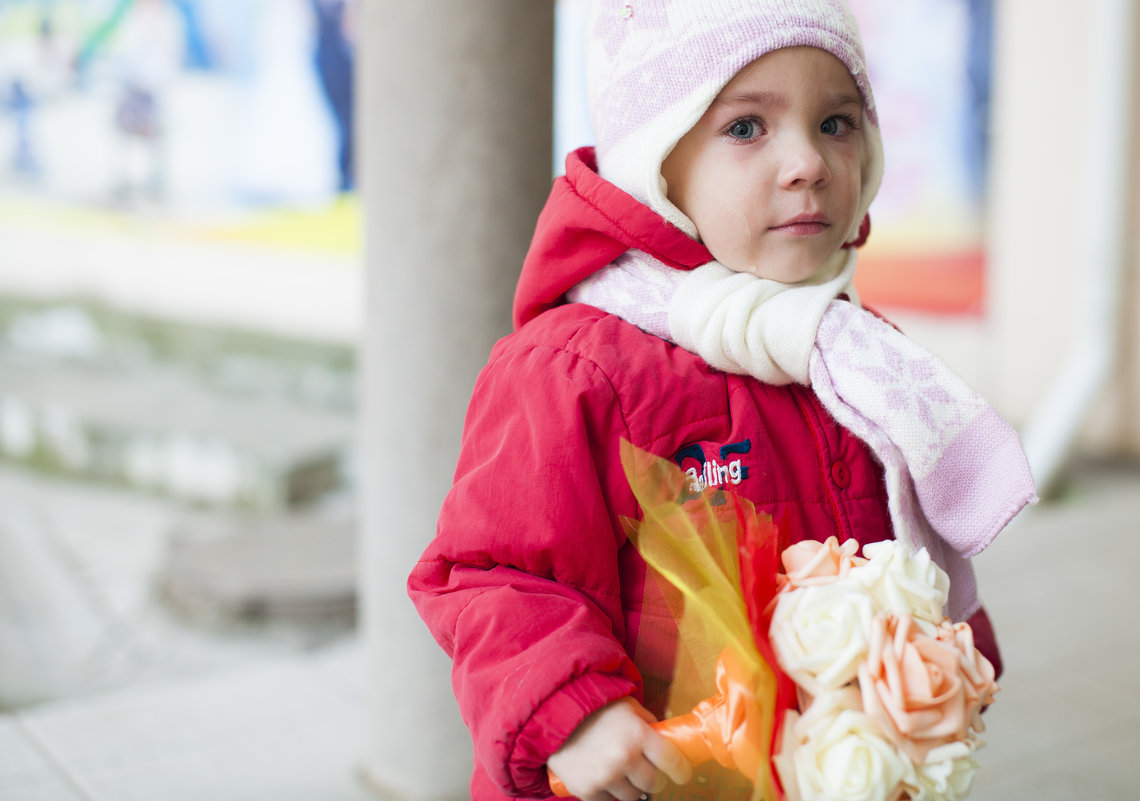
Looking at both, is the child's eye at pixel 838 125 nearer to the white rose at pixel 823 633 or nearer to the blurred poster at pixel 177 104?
the white rose at pixel 823 633

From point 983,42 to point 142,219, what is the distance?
23.2 ft

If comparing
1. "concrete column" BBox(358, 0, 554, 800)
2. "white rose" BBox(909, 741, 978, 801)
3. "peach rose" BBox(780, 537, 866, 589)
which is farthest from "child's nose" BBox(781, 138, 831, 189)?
"concrete column" BBox(358, 0, 554, 800)

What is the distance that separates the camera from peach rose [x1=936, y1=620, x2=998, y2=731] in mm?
1141

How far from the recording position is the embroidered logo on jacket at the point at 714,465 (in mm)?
1412

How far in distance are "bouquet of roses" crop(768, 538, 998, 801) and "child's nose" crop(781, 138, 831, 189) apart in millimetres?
487

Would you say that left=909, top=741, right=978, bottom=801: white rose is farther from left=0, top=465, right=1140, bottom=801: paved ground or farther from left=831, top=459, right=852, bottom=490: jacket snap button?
left=0, top=465, right=1140, bottom=801: paved ground

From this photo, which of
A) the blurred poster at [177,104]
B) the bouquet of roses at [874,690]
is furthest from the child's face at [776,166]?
the blurred poster at [177,104]

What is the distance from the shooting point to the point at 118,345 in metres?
9.91

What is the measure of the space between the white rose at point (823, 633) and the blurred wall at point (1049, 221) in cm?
487

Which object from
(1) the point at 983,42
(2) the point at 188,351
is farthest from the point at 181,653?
(2) the point at 188,351

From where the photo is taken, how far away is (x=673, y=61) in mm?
1459

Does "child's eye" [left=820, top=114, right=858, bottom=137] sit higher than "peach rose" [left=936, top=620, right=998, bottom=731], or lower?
higher

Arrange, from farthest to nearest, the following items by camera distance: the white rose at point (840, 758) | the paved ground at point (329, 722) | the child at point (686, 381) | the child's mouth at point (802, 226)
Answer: the paved ground at point (329, 722), the child's mouth at point (802, 226), the child at point (686, 381), the white rose at point (840, 758)

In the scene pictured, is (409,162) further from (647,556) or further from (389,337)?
(647,556)
